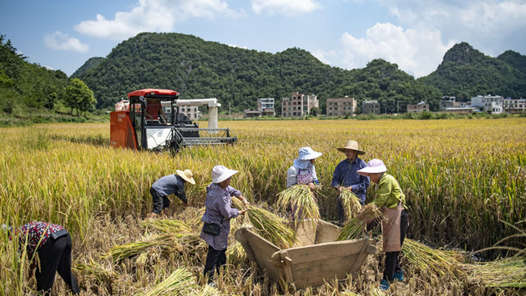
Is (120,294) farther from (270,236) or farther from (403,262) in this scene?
(403,262)

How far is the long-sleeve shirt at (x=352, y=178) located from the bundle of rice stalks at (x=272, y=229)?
4.59 ft

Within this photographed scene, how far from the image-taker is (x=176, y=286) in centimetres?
294

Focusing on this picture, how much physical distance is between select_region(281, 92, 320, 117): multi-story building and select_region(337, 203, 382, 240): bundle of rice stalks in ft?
378

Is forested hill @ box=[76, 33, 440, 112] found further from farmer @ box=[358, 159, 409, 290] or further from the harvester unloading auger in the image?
farmer @ box=[358, 159, 409, 290]

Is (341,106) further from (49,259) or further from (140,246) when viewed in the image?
(49,259)

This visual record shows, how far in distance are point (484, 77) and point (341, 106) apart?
3757 inches

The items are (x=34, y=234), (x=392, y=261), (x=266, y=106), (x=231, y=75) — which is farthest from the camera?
(x=231, y=75)

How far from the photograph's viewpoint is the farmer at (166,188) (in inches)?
202

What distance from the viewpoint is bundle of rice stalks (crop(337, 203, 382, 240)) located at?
318cm

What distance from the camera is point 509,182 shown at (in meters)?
4.19

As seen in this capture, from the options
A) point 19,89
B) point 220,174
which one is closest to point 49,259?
point 220,174

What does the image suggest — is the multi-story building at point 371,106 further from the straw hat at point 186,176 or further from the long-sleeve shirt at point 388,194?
the long-sleeve shirt at point 388,194

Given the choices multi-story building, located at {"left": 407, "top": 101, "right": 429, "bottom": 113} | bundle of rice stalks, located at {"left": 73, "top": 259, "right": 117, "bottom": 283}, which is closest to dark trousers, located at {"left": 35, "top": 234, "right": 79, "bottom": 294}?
bundle of rice stalks, located at {"left": 73, "top": 259, "right": 117, "bottom": 283}

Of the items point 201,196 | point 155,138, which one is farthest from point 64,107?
point 201,196
